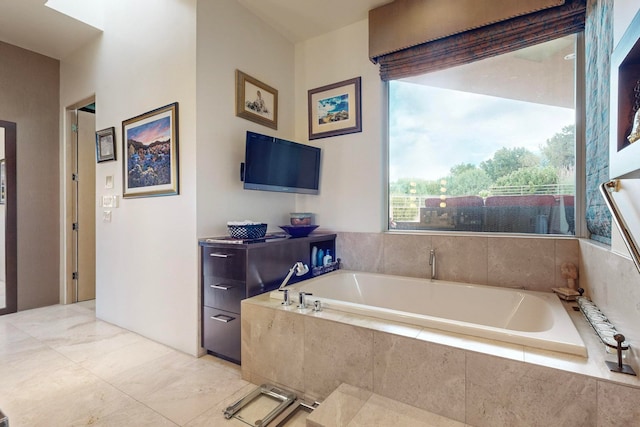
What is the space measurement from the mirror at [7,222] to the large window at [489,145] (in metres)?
4.13

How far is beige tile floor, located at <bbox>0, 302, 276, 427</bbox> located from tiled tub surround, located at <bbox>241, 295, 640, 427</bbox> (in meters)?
0.34

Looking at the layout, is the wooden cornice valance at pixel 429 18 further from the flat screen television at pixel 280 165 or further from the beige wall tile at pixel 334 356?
the beige wall tile at pixel 334 356

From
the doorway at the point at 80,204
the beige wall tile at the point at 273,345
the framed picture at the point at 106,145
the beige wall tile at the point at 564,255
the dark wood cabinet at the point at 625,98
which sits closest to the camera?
the dark wood cabinet at the point at 625,98

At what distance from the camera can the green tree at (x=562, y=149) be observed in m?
2.11

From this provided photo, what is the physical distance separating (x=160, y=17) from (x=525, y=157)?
3.18 meters

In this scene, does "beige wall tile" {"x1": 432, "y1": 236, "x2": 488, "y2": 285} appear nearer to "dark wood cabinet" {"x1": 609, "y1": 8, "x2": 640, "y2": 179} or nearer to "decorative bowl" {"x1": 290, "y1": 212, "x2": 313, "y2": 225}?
"decorative bowl" {"x1": 290, "y1": 212, "x2": 313, "y2": 225}

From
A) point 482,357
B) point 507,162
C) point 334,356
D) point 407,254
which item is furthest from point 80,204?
point 507,162

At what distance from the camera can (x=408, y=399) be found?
136 cm

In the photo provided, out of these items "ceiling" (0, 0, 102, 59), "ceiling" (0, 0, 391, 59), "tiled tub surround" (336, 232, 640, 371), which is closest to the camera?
"tiled tub surround" (336, 232, 640, 371)

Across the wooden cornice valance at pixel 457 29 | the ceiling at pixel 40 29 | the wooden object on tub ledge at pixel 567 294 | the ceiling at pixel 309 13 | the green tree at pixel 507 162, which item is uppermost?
the ceiling at pixel 40 29

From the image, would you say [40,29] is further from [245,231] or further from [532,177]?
[532,177]

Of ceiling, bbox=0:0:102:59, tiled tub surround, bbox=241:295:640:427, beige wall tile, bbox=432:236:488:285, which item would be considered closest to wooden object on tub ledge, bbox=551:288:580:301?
tiled tub surround, bbox=241:295:640:427

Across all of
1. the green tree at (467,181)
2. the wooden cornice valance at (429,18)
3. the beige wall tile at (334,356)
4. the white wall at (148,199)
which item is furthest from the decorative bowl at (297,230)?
the wooden cornice valance at (429,18)

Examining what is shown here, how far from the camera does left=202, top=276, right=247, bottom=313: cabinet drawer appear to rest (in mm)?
2072
